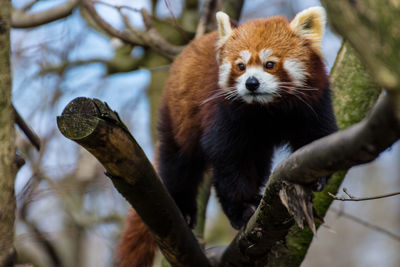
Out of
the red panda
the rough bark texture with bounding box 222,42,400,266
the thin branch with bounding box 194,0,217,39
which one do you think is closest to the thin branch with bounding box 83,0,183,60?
the thin branch with bounding box 194,0,217,39

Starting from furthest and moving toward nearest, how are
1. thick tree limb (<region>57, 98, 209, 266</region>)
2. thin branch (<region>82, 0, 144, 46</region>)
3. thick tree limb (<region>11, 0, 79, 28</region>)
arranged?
thick tree limb (<region>11, 0, 79, 28</region>) < thin branch (<region>82, 0, 144, 46</region>) < thick tree limb (<region>57, 98, 209, 266</region>)

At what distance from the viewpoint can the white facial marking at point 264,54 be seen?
112 inches

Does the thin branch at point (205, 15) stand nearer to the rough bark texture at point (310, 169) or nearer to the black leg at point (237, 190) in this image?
the rough bark texture at point (310, 169)

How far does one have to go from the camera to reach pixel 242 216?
10.4 feet

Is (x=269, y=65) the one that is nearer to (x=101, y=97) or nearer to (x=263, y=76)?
(x=263, y=76)

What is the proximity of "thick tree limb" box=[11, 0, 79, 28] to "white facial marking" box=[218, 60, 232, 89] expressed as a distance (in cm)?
171

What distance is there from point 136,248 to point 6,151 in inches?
61.1

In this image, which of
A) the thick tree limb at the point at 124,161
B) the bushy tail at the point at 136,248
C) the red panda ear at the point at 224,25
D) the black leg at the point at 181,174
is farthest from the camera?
the black leg at the point at 181,174

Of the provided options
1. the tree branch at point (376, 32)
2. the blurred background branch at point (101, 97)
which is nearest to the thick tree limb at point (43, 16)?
the blurred background branch at point (101, 97)

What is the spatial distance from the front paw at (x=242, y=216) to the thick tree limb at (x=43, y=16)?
7.21ft

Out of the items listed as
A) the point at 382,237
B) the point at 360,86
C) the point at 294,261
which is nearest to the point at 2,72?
the point at 294,261

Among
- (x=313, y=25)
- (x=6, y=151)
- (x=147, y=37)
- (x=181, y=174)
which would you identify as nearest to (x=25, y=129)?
(x=6, y=151)

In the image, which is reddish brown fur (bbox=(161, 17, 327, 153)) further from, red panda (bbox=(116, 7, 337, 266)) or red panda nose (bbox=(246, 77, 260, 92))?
red panda nose (bbox=(246, 77, 260, 92))

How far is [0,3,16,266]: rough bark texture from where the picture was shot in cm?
225
